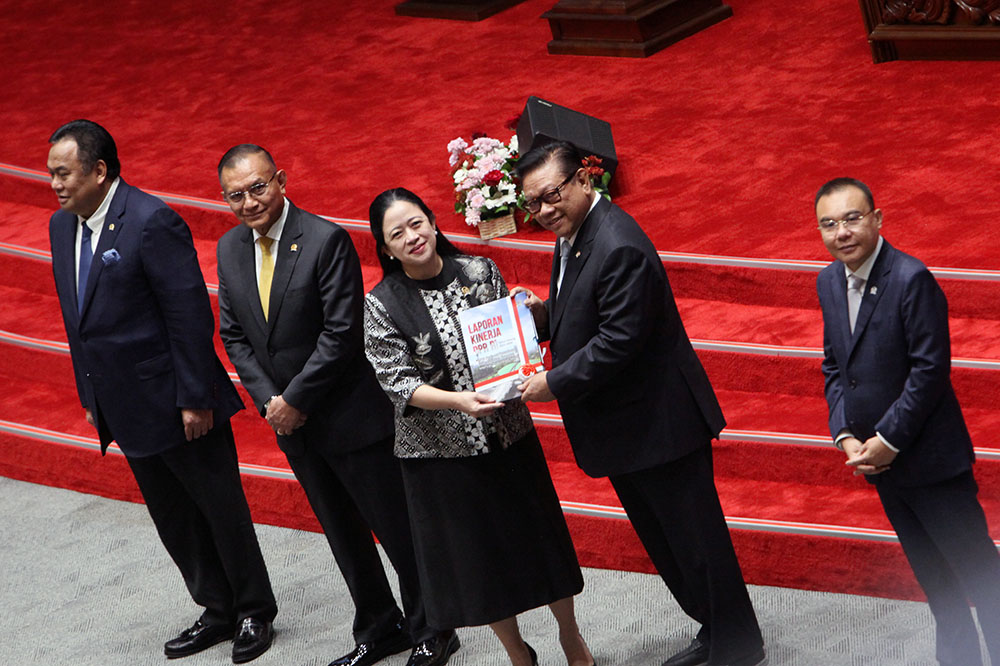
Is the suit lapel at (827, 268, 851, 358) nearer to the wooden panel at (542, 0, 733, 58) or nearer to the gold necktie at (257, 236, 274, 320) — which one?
the gold necktie at (257, 236, 274, 320)

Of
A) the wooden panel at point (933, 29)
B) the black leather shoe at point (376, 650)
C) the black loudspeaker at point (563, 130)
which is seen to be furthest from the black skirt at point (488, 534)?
the wooden panel at point (933, 29)

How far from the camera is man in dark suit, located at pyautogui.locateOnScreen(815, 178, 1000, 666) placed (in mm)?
2799

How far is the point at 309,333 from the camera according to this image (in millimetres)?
3531

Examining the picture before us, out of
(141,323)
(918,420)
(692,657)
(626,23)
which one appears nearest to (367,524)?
(141,323)

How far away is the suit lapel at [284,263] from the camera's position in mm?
3500

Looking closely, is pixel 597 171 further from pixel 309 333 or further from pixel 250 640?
pixel 250 640

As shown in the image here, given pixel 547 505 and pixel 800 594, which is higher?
pixel 547 505

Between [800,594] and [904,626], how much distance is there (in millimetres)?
345

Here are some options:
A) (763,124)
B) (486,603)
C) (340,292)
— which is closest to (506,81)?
(763,124)

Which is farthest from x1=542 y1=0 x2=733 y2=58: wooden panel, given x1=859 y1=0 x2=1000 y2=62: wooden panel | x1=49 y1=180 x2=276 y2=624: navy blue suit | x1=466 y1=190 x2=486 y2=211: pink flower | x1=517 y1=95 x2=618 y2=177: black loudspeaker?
x1=49 y1=180 x2=276 y2=624: navy blue suit

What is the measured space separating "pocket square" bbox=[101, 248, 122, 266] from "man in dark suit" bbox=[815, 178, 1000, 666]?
1857 mm

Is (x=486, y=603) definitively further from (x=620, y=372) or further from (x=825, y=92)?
(x=825, y=92)

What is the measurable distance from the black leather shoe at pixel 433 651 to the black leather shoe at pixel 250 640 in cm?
48

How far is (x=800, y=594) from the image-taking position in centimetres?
371
